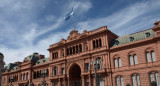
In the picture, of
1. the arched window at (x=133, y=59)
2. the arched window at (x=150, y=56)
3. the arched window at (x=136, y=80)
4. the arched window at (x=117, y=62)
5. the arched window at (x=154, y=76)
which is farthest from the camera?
the arched window at (x=117, y=62)

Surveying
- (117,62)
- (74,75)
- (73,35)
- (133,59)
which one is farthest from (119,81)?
(73,35)

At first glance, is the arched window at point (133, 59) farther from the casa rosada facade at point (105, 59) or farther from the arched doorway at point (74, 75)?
the arched doorway at point (74, 75)

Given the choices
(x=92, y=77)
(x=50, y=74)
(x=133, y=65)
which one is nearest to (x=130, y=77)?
(x=133, y=65)

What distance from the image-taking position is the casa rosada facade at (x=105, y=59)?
38000 millimetres

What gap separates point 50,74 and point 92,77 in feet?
56.9

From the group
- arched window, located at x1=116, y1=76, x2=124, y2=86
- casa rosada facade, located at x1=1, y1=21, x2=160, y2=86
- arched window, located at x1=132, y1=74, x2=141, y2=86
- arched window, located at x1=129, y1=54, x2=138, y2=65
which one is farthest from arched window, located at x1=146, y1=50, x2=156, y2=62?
arched window, located at x1=116, y1=76, x2=124, y2=86

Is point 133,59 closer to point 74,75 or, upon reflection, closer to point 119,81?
point 119,81

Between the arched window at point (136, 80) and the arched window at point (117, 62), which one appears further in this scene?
the arched window at point (117, 62)

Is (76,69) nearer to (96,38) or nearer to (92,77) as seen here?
(92,77)

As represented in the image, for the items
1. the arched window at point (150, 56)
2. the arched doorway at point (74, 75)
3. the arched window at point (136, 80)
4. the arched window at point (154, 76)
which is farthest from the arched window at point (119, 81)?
the arched doorway at point (74, 75)

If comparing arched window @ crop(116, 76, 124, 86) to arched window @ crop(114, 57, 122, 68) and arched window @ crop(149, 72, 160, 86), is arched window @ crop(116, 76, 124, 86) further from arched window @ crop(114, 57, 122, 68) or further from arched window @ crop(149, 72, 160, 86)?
arched window @ crop(149, 72, 160, 86)

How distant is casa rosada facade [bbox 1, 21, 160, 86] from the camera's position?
3800 cm

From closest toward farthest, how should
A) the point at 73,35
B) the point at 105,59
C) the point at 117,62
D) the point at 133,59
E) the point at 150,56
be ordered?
the point at 150,56 < the point at 133,59 < the point at 117,62 < the point at 105,59 < the point at 73,35

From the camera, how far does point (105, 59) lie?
4434 centimetres
